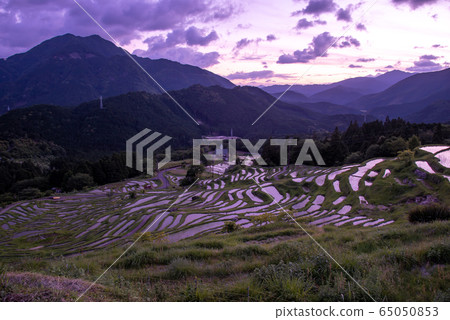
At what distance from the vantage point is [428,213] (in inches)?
403

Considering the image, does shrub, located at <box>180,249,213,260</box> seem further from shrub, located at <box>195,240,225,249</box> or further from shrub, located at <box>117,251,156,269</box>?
shrub, located at <box>195,240,225,249</box>

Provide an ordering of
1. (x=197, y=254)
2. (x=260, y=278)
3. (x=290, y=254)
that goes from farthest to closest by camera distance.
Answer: (x=197, y=254) < (x=290, y=254) < (x=260, y=278)

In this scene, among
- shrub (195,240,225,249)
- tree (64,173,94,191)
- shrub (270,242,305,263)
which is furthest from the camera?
tree (64,173,94,191)

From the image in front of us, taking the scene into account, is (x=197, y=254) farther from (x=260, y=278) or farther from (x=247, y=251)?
(x=260, y=278)

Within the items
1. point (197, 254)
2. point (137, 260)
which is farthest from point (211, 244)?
point (137, 260)

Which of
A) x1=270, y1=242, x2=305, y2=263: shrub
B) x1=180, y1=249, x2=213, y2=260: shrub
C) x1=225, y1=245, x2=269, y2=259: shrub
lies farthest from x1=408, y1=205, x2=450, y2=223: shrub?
x1=180, y1=249, x2=213, y2=260: shrub

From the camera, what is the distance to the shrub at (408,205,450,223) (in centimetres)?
983

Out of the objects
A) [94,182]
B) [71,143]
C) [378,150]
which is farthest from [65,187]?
[71,143]

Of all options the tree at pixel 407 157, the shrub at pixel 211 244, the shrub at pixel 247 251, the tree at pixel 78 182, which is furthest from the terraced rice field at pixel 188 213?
the tree at pixel 78 182

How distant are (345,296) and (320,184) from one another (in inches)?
1311

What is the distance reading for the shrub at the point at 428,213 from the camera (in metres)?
9.83

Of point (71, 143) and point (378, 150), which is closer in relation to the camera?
point (378, 150)

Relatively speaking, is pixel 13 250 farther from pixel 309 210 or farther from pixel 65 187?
pixel 65 187
